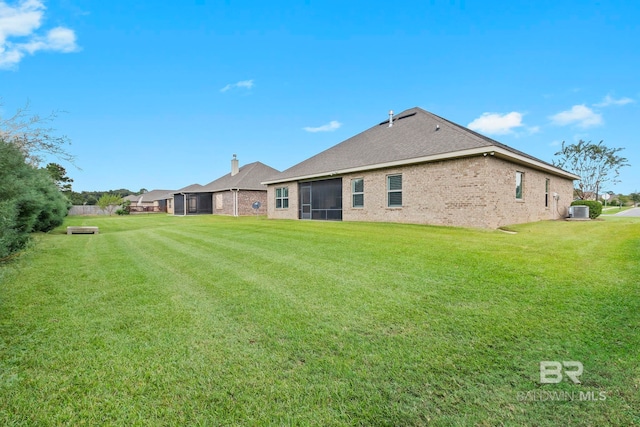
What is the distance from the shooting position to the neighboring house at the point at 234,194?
93.1 feet

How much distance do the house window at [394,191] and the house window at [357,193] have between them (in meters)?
1.66

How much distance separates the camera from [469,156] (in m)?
10.7

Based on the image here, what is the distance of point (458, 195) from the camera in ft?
36.6

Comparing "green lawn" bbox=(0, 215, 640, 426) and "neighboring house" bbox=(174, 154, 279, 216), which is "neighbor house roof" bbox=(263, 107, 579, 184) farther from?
"neighboring house" bbox=(174, 154, 279, 216)

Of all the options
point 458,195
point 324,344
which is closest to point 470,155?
point 458,195

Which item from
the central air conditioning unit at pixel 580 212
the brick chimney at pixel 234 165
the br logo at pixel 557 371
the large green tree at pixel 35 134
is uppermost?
the brick chimney at pixel 234 165

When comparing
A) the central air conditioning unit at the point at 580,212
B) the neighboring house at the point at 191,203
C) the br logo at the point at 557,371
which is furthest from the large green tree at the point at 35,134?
the neighboring house at the point at 191,203

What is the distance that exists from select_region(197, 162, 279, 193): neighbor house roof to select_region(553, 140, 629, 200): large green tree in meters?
31.6

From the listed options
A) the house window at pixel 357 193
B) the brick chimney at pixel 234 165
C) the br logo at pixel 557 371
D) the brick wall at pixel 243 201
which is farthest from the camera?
the brick chimney at pixel 234 165

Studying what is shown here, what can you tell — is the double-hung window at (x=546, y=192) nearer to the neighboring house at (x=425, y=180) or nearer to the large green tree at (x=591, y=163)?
the neighboring house at (x=425, y=180)

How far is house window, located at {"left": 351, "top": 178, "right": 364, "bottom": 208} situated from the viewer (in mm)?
14922

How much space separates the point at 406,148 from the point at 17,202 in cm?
1309

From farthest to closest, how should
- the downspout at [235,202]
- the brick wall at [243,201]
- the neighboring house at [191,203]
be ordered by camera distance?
the neighboring house at [191,203], the brick wall at [243,201], the downspout at [235,202]

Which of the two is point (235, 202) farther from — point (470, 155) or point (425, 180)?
point (470, 155)
